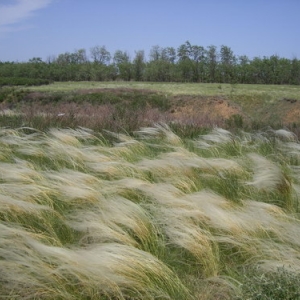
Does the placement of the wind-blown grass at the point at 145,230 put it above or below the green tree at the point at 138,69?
below

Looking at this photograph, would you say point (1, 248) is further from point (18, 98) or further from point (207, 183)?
point (18, 98)

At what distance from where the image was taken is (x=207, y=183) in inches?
157

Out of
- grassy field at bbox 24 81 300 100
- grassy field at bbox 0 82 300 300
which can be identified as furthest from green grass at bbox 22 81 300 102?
grassy field at bbox 0 82 300 300

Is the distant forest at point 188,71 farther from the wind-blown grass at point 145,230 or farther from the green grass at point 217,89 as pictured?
the wind-blown grass at point 145,230

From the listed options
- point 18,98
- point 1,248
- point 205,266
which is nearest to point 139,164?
point 205,266

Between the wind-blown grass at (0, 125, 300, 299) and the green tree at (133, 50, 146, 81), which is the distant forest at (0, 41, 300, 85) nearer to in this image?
the green tree at (133, 50, 146, 81)

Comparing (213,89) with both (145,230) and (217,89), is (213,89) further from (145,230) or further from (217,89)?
(145,230)

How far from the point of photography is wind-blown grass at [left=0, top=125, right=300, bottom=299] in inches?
79.0

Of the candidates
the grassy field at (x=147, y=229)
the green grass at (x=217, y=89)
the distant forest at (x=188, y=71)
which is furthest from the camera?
the distant forest at (x=188, y=71)

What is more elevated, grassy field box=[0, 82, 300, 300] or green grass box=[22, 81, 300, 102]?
green grass box=[22, 81, 300, 102]

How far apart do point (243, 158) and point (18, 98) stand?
30.6 meters

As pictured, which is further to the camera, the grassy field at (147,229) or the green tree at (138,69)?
the green tree at (138,69)

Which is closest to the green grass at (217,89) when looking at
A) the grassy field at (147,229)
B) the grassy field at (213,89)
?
the grassy field at (213,89)

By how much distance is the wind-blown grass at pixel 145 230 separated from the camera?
201 centimetres
